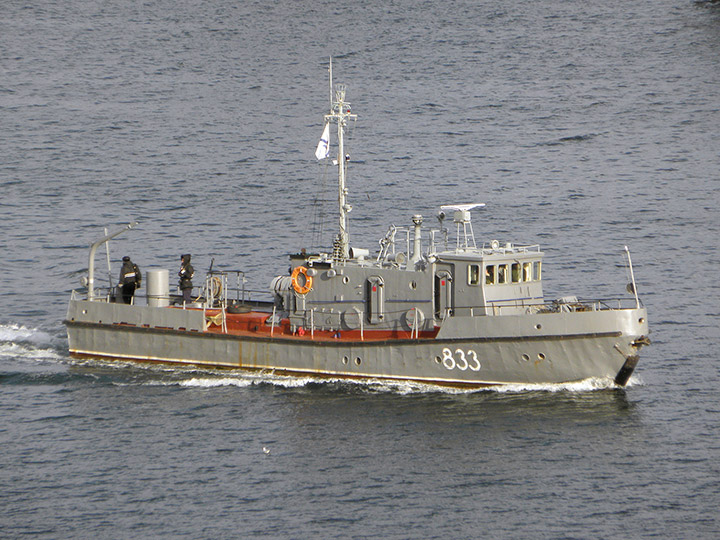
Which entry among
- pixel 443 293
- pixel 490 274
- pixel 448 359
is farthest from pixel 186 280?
pixel 490 274

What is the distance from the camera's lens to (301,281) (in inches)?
1650

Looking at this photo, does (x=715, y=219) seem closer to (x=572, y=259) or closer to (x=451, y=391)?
(x=572, y=259)

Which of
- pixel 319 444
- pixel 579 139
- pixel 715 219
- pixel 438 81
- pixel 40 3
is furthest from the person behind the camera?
pixel 40 3

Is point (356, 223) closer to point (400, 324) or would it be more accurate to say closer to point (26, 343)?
point (26, 343)

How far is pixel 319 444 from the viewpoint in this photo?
118 ft

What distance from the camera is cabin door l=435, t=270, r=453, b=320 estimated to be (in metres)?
40.1

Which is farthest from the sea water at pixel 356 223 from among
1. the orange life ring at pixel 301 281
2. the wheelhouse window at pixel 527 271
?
the wheelhouse window at pixel 527 271

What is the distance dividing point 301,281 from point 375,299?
2675mm

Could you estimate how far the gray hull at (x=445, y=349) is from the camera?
3853 cm

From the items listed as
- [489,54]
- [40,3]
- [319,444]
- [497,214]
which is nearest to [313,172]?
[497,214]

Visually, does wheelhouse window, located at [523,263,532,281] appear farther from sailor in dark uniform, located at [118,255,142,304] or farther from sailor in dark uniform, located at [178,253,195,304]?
sailor in dark uniform, located at [118,255,142,304]

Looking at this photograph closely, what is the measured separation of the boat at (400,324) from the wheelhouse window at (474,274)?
3 centimetres

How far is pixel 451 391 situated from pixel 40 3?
92.8m

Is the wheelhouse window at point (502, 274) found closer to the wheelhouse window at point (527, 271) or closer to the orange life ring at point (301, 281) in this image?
the wheelhouse window at point (527, 271)
